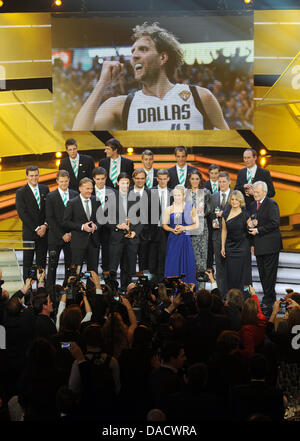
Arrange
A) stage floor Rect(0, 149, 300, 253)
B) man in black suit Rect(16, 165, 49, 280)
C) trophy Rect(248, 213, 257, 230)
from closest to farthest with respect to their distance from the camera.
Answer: trophy Rect(248, 213, 257, 230) → man in black suit Rect(16, 165, 49, 280) → stage floor Rect(0, 149, 300, 253)

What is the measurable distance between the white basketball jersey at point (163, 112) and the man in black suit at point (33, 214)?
7.03 ft

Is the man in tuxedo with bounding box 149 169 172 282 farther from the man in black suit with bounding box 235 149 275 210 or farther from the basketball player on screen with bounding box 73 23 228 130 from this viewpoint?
the basketball player on screen with bounding box 73 23 228 130

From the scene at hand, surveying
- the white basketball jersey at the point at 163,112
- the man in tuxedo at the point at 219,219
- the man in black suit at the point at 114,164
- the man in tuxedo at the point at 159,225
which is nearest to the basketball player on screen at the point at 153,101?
the white basketball jersey at the point at 163,112

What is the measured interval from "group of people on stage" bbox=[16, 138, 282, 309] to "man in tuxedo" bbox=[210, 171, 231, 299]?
0.04 feet

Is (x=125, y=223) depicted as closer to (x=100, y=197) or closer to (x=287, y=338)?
(x=100, y=197)

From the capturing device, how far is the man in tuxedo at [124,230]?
298 inches

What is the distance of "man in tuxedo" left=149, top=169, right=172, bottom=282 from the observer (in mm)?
7652

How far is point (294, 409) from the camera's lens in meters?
3.74

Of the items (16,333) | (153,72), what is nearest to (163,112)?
(153,72)

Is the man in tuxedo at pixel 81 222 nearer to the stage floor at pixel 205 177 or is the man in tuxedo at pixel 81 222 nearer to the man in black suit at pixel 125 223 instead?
the man in black suit at pixel 125 223

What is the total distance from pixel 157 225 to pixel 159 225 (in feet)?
0.11

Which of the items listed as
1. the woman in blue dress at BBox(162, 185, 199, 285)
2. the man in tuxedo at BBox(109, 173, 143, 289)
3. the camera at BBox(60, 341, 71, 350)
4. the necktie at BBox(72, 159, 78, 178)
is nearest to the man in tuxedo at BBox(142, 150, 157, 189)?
the man in tuxedo at BBox(109, 173, 143, 289)

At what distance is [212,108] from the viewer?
31.0 ft
